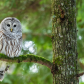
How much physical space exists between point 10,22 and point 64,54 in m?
1.59

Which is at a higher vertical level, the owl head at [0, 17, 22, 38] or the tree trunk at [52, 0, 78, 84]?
the owl head at [0, 17, 22, 38]

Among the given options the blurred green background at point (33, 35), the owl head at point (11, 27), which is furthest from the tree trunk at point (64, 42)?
the blurred green background at point (33, 35)

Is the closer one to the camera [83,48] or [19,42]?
[19,42]

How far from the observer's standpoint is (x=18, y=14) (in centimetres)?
450

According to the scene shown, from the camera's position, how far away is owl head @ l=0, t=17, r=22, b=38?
11.5 ft

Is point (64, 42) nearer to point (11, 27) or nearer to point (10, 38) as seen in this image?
point (10, 38)

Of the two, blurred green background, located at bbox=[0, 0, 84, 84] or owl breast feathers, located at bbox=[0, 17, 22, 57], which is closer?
owl breast feathers, located at bbox=[0, 17, 22, 57]

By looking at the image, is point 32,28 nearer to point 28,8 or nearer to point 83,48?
point 28,8

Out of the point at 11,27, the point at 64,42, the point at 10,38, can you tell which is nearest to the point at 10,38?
the point at 10,38

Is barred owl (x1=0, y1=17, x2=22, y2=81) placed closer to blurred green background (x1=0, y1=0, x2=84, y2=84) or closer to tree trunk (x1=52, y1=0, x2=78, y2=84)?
blurred green background (x1=0, y1=0, x2=84, y2=84)

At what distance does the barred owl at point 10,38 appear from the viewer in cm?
324

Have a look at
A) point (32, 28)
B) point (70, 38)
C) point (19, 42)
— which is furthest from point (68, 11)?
point (32, 28)

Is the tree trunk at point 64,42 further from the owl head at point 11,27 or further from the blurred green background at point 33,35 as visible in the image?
the blurred green background at point 33,35

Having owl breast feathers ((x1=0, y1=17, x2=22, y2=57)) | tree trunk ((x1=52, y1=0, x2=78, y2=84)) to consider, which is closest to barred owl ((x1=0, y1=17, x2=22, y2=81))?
owl breast feathers ((x1=0, y1=17, x2=22, y2=57))
